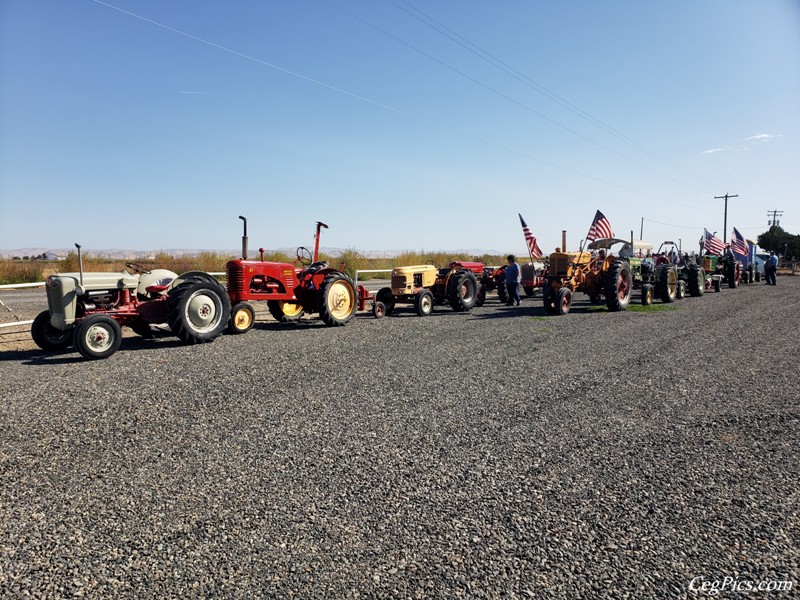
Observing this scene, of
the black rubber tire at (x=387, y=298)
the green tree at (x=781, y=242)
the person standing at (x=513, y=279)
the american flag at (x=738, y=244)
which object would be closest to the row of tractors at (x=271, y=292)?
the black rubber tire at (x=387, y=298)

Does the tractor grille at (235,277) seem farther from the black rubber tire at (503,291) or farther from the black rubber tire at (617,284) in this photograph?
the black rubber tire at (617,284)

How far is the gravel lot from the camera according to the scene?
2498 millimetres

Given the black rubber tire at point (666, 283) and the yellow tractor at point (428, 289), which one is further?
the black rubber tire at point (666, 283)

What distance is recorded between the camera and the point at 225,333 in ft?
33.2

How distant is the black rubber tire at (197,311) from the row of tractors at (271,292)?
2 centimetres

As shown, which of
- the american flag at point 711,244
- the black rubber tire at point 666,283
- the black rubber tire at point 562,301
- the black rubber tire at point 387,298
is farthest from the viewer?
the american flag at point 711,244

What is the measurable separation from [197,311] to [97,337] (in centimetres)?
165

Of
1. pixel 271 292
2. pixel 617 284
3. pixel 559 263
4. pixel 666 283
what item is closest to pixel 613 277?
pixel 617 284

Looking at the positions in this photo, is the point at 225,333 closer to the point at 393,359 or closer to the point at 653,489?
the point at 393,359

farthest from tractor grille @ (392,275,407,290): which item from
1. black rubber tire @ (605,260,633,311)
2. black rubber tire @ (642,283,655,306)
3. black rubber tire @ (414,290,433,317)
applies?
black rubber tire @ (642,283,655,306)

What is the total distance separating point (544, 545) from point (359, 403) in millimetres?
2813

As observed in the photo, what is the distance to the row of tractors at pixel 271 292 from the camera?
26.1ft

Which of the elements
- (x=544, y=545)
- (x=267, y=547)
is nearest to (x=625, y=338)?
(x=544, y=545)

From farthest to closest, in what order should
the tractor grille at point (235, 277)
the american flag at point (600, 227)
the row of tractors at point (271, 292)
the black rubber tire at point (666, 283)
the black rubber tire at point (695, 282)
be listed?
the black rubber tire at point (695, 282)
the american flag at point (600, 227)
the black rubber tire at point (666, 283)
the tractor grille at point (235, 277)
the row of tractors at point (271, 292)
